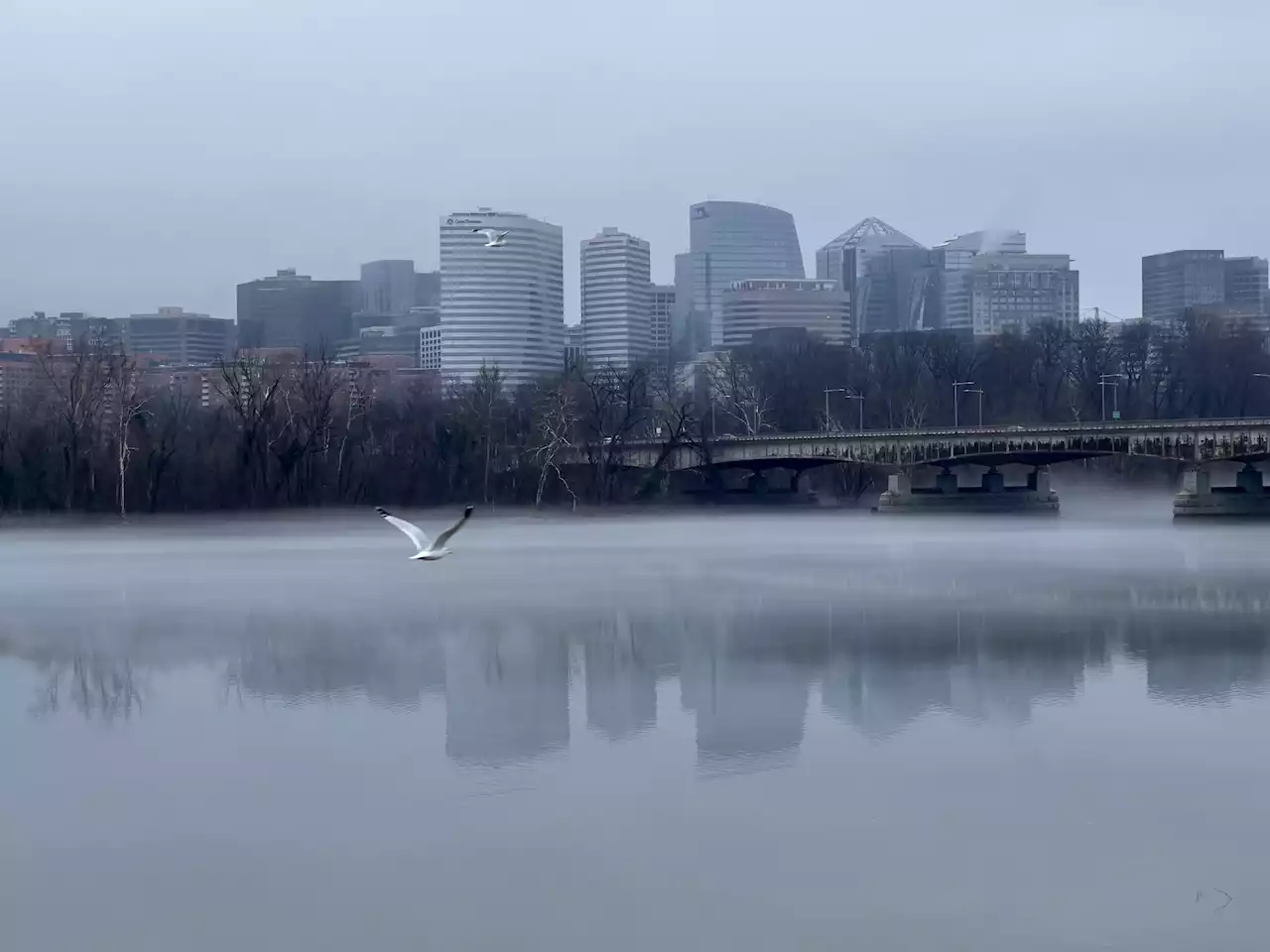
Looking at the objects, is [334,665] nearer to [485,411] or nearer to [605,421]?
[485,411]

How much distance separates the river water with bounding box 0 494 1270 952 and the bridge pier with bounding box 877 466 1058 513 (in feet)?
198

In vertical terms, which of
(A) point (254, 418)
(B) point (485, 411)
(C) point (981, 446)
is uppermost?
(B) point (485, 411)

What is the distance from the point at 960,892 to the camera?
14.1 metres

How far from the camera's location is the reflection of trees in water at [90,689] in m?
24.0

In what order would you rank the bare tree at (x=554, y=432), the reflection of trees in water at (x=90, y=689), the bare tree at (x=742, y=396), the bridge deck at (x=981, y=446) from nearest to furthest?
the reflection of trees in water at (x=90, y=689), the bridge deck at (x=981, y=446), the bare tree at (x=554, y=432), the bare tree at (x=742, y=396)

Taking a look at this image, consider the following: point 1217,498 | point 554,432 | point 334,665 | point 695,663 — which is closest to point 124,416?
point 554,432

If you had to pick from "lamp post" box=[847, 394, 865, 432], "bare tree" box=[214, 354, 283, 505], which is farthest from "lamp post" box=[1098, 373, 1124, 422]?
"bare tree" box=[214, 354, 283, 505]

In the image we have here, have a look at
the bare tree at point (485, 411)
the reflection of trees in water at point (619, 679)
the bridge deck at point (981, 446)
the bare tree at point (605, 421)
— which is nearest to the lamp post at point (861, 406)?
the bridge deck at point (981, 446)

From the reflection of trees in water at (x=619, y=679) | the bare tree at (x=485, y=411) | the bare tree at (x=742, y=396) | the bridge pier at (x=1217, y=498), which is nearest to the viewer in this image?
the reflection of trees in water at (x=619, y=679)

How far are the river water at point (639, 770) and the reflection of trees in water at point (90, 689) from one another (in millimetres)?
118

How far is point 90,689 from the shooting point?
84.7 ft

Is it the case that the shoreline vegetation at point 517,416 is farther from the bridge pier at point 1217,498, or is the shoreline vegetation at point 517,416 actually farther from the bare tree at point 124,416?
the bridge pier at point 1217,498

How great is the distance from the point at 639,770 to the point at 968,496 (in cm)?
8820

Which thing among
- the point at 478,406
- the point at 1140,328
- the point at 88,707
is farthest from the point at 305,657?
the point at 1140,328
